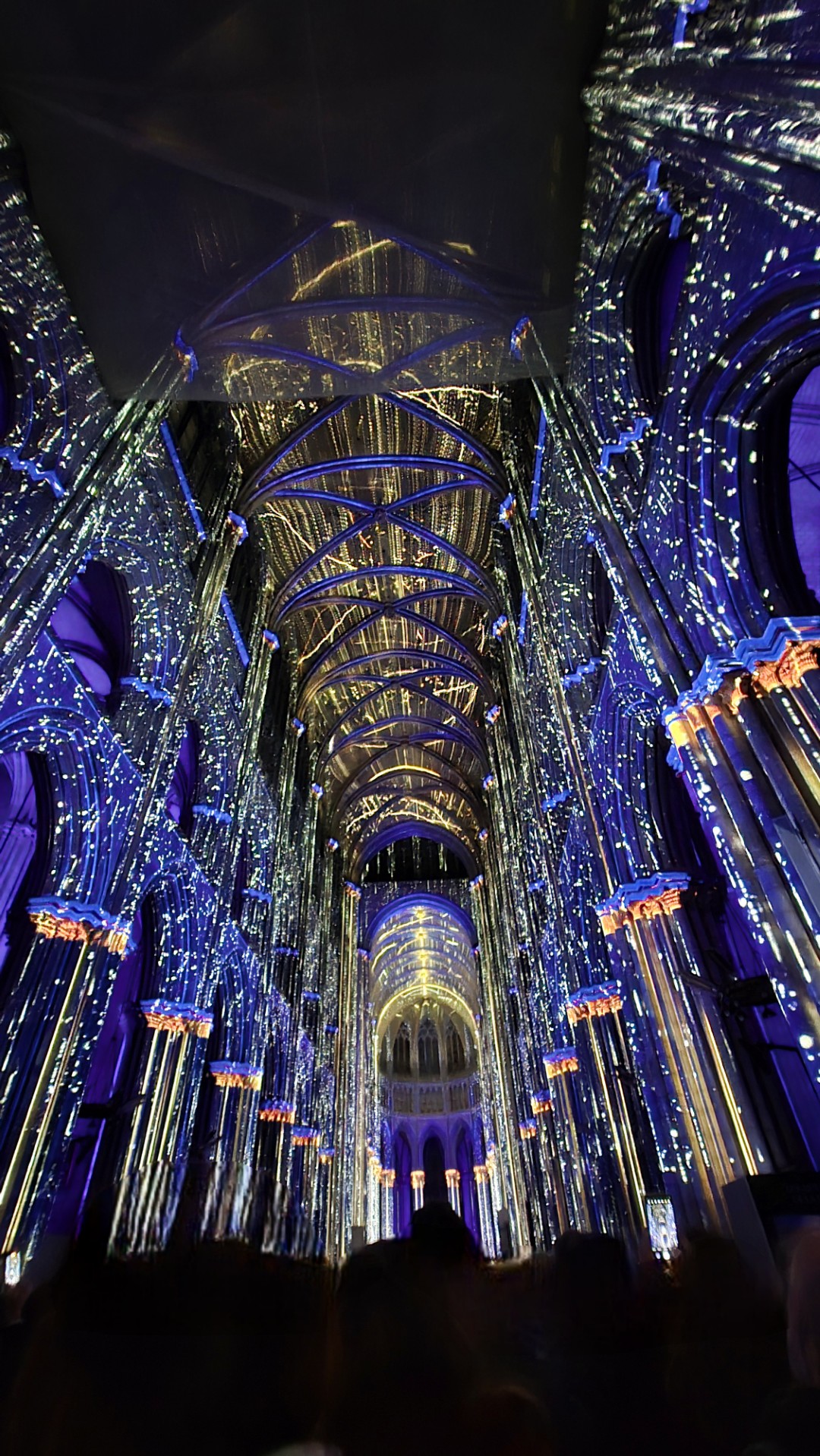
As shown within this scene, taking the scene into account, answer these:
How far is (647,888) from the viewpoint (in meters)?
7.19

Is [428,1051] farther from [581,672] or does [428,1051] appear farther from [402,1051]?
[581,672]

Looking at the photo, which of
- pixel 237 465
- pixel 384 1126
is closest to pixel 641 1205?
pixel 237 465

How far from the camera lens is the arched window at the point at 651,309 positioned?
6.49 metres

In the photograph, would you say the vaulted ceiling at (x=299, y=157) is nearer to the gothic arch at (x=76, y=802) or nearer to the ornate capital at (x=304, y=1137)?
the gothic arch at (x=76, y=802)

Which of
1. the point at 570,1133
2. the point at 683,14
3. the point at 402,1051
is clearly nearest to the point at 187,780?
the point at 570,1133

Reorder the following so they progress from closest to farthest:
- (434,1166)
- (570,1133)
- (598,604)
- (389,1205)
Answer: (598,604), (570,1133), (389,1205), (434,1166)

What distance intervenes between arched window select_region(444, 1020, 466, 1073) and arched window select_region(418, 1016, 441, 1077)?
62 cm

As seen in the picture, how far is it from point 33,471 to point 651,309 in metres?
6.56

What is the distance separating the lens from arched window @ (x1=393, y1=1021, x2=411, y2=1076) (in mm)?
36969

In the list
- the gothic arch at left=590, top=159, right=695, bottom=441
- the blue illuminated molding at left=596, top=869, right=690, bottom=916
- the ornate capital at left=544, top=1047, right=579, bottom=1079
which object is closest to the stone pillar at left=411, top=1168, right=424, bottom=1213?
the ornate capital at left=544, top=1047, right=579, bottom=1079

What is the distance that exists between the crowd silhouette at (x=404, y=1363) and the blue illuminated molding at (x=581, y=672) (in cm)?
696

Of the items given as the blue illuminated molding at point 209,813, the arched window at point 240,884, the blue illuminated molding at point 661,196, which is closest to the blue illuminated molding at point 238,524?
the blue illuminated molding at point 209,813

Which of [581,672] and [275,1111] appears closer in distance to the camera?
[581,672]

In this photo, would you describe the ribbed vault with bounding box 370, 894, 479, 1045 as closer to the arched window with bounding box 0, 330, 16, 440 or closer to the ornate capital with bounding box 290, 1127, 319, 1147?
the ornate capital with bounding box 290, 1127, 319, 1147
